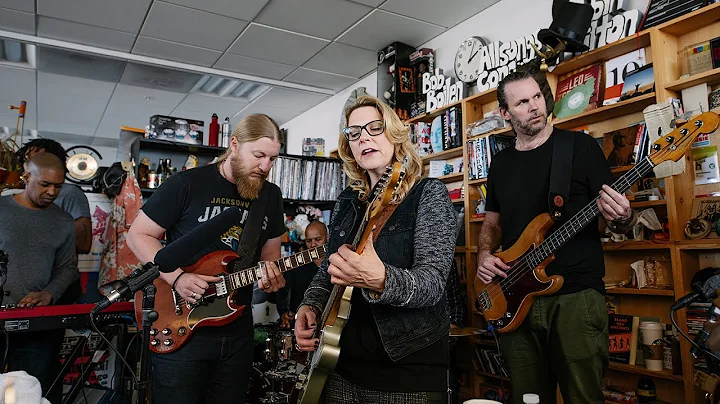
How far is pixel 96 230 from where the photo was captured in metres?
3.84

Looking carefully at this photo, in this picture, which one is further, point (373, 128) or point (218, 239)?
point (218, 239)

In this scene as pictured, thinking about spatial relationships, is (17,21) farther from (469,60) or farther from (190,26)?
(469,60)

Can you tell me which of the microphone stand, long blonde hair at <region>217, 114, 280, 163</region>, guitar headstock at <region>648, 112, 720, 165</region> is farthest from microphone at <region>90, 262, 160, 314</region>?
guitar headstock at <region>648, 112, 720, 165</region>

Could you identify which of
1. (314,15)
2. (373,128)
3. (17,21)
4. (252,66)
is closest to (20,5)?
(17,21)

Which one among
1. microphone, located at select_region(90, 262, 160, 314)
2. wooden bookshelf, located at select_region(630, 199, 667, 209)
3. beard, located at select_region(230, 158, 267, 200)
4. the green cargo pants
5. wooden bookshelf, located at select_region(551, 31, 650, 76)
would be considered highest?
wooden bookshelf, located at select_region(551, 31, 650, 76)

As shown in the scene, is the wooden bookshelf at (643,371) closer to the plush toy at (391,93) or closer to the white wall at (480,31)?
the white wall at (480,31)

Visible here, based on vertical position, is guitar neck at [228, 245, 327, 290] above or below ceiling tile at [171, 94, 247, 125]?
below

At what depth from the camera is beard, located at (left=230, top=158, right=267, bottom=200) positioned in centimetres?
206

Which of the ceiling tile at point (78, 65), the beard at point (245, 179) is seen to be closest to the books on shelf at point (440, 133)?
the beard at point (245, 179)

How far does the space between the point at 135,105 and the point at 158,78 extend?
121 centimetres

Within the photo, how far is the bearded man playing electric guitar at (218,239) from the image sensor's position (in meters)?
1.80

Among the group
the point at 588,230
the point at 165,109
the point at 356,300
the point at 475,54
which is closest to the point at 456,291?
the point at 588,230

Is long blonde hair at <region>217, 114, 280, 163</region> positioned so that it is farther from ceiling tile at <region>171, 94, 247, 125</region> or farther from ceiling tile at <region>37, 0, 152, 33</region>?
ceiling tile at <region>171, 94, 247, 125</region>

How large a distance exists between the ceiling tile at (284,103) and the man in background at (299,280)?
1.97 m
